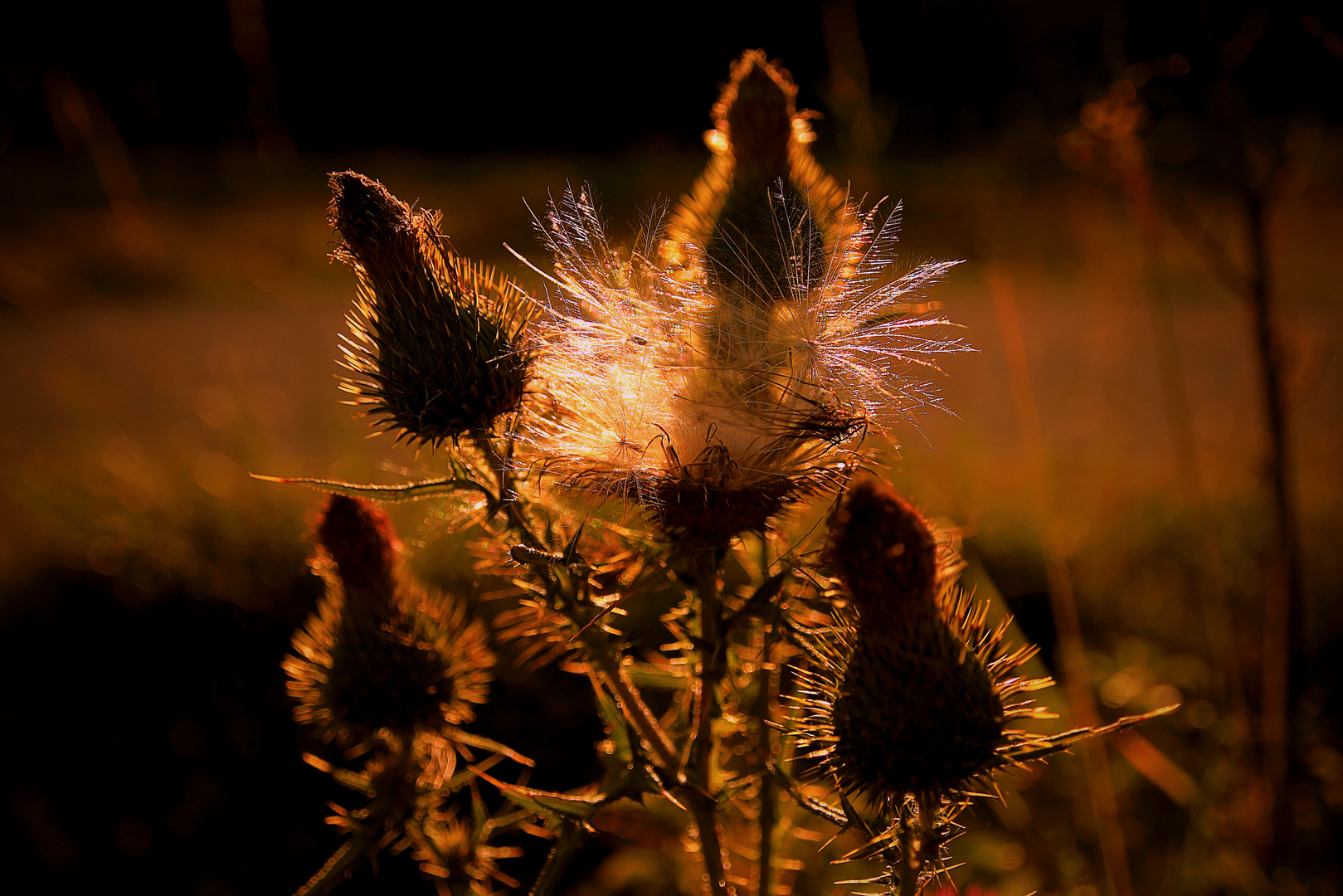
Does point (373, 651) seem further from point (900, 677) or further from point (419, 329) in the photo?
point (900, 677)

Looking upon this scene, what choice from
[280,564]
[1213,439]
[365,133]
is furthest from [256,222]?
[1213,439]

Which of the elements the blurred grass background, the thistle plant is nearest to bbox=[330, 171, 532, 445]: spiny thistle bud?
the thistle plant

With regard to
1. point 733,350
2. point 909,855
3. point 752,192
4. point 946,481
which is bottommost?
point 909,855

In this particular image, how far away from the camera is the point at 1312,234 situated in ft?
31.6

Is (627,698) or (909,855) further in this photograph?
(627,698)

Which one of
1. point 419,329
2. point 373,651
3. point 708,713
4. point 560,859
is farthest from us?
point 373,651

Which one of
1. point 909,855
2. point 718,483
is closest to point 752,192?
point 718,483

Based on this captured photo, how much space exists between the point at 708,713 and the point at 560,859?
0.29 metres

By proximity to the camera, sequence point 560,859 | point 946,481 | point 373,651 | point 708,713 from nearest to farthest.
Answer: point 560,859
point 708,713
point 373,651
point 946,481

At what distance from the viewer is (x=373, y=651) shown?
5.89 feet

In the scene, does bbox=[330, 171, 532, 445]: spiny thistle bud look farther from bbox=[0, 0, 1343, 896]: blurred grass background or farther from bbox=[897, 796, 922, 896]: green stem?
bbox=[897, 796, 922, 896]: green stem

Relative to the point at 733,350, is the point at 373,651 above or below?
below

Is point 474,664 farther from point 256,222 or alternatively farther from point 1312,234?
point 1312,234

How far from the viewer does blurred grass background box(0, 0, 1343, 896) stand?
2.53 m
